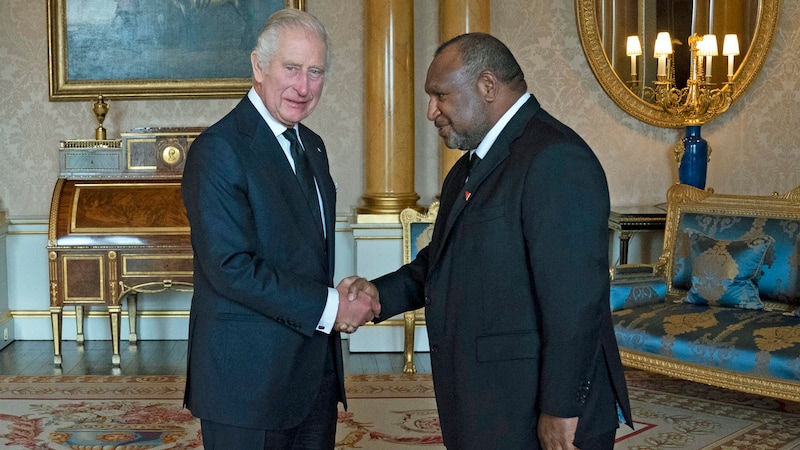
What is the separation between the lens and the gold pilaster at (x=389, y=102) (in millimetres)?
5988

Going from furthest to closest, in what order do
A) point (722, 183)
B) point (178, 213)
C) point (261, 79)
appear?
point (722, 183)
point (178, 213)
point (261, 79)

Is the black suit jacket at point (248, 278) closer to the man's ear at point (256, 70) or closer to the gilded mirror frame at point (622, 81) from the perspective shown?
the man's ear at point (256, 70)

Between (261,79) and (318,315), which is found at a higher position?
(261,79)

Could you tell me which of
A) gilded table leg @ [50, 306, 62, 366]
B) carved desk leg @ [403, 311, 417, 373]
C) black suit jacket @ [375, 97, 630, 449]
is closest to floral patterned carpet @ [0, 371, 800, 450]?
carved desk leg @ [403, 311, 417, 373]

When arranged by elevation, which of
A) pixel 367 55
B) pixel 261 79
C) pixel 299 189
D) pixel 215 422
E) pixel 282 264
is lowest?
pixel 215 422

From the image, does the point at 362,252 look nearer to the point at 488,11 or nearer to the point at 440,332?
the point at 488,11

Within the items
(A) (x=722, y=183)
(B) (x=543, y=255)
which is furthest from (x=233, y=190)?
(A) (x=722, y=183)

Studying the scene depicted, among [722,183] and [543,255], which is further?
[722,183]

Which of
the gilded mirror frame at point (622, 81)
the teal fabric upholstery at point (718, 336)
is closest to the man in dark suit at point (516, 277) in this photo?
the teal fabric upholstery at point (718, 336)

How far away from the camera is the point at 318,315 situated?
2383mm

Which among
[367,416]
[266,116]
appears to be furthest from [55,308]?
[266,116]

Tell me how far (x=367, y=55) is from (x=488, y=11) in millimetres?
809

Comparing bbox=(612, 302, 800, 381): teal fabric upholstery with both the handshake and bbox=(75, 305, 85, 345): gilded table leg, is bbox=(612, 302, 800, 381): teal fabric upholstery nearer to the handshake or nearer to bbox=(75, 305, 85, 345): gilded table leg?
the handshake

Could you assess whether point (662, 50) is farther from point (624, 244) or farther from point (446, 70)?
point (446, 70)
